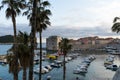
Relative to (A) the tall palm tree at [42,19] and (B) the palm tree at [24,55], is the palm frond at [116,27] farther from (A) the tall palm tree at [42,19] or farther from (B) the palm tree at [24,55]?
(B) the palm tree at [24,55]

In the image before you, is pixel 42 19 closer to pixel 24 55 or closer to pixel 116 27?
pixel 24 55

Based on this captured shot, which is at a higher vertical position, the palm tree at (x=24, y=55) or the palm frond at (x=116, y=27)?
the palm frond at (x=116, y=27)

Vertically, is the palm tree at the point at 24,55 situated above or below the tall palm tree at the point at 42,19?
below

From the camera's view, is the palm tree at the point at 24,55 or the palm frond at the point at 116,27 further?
the palm frond at the point at 116,27

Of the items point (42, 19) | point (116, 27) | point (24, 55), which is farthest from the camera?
point (116, 27)

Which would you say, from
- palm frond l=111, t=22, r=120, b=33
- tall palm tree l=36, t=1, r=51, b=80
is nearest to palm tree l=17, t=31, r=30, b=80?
tall palm tree l=36, t=1, r=51, b=80

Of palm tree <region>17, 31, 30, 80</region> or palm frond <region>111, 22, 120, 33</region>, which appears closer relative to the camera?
palm tree <region>17, 31, 30, 80</region>

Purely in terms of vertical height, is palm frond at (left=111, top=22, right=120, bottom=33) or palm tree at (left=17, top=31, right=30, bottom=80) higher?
palm frond at (left=111, top=22, right=120, bottom=33)

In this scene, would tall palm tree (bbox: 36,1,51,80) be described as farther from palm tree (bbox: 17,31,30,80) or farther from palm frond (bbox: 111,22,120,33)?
palm frond (bbox: 111,22,120,33)

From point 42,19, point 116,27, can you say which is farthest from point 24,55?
point 116,27

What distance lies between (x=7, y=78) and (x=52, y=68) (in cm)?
2710

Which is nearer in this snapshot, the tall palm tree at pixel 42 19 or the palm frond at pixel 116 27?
the tall palm tree at pixel 42 19

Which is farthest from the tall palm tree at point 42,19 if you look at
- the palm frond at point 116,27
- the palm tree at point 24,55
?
the palm frond at point 116,27

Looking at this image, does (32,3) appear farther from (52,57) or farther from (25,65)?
(52,57)
